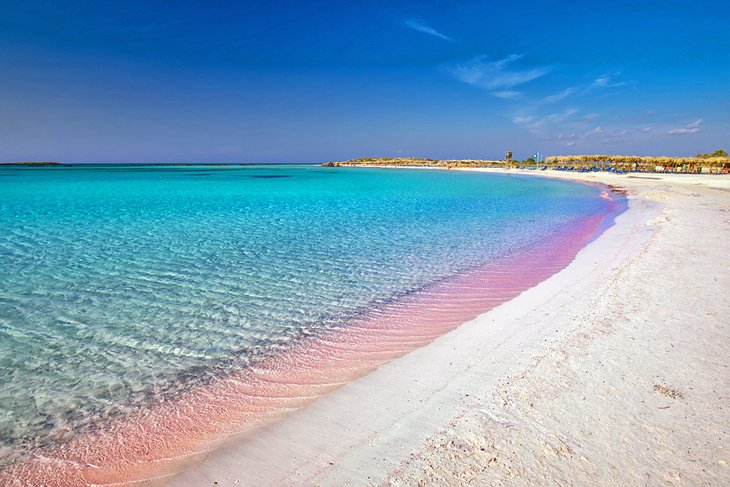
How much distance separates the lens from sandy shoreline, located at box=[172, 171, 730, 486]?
8.88ft

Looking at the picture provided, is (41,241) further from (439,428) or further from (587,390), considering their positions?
(587,390)

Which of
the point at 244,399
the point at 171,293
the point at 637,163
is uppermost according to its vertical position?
the point at 637,163

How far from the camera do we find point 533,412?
328 centimetres


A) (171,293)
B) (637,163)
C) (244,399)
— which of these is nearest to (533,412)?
(244,399)

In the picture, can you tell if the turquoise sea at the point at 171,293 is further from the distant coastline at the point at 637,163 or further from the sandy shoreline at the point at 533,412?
the distant coastline at the point at 637,163

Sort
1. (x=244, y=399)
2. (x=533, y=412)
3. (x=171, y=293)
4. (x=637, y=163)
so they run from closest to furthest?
(x=533, y=412) → (x=244, y=399) → (x=171, y=293) → (x=637, y=163)

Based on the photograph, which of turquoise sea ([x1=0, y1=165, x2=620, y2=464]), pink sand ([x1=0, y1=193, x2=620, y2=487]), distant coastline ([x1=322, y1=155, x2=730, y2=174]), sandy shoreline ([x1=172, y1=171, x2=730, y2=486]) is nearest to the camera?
sandy shoreline ([x1=172, y1=171, x2=730, y2=486])

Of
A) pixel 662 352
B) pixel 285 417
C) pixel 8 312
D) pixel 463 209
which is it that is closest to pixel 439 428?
pixel 285 417

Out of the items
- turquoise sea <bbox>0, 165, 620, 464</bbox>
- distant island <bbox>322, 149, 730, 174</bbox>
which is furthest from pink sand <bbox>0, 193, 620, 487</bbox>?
distant island <bbox>322, 149, 730, 174</bbox>

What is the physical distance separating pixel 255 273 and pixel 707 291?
806 cm

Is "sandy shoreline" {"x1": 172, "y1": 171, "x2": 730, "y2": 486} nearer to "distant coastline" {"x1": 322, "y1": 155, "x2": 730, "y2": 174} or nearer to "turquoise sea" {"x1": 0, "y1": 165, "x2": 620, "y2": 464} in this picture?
"turquoise sea" {"x1": 0, "y1": 165, "x2": 620, "y2": 464}

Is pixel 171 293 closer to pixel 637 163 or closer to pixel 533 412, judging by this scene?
pixel 533 412

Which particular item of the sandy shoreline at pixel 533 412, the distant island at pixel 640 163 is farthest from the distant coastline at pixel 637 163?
the sandy shoreline at pixel 533 412

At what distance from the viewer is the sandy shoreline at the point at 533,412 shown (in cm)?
271
